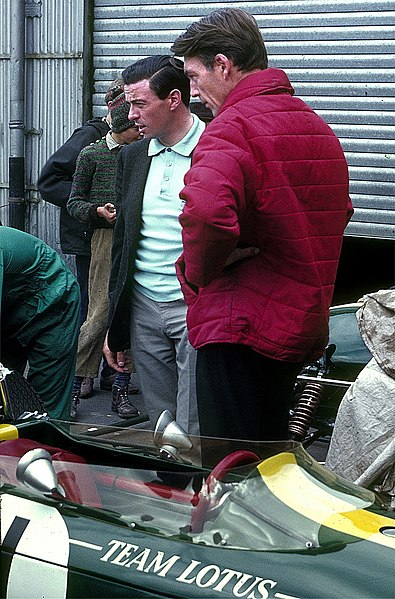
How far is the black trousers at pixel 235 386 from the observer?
305 centimetres

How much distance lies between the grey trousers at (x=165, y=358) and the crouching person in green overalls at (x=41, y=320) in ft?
1.46

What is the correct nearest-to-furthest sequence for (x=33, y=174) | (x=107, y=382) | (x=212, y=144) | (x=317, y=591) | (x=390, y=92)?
1. (x=317, y=591)
2. (x=212, y=144)
3. (x=107, y=382)
4. (x=390, y=92)
5. (x=33, y=174)

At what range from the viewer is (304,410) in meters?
4.28

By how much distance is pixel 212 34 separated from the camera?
3.12m

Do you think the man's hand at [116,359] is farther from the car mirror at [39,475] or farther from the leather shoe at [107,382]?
the leather shoe at [107,382]

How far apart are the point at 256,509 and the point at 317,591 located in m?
0.31

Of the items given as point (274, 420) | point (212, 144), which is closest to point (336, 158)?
point (212, 144)

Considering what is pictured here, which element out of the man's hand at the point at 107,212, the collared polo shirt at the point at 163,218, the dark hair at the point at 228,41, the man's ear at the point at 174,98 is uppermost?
the dark hair at the point at 228,41

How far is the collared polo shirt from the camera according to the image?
3803 mm

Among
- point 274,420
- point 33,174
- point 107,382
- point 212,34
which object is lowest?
point 107,382

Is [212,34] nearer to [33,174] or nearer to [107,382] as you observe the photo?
[107,382]

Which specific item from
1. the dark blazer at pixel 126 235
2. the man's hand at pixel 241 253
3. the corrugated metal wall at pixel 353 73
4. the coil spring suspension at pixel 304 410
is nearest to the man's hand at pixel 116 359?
the dark blazer at pixel 126 235

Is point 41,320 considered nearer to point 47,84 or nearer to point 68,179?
point 68,179

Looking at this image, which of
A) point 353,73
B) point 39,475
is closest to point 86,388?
point 353,73
